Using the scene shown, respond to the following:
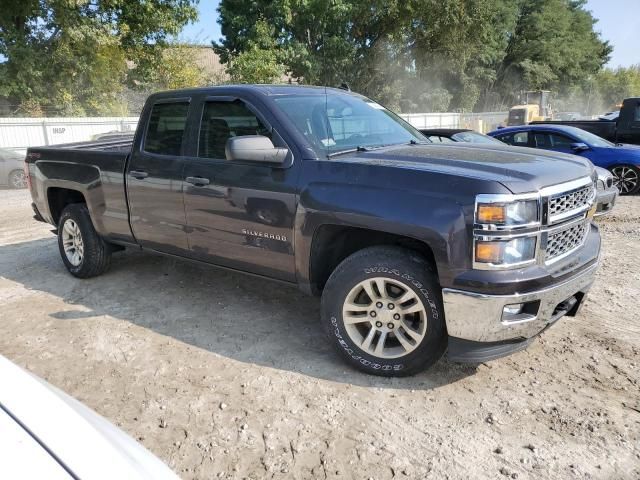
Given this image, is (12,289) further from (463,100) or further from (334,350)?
(463,100)

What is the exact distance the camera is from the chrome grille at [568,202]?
303 centimetres

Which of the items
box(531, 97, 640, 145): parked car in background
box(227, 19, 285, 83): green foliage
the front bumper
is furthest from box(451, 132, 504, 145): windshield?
box(227, 19, 285, 83): green foliage

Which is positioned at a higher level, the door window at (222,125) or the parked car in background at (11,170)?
the door window at (222,125)

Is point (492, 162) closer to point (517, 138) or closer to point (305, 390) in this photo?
point (305, 390)

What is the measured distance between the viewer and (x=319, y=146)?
12.0 feet

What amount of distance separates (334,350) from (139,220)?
88.5 inches

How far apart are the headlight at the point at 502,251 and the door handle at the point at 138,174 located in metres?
2.97

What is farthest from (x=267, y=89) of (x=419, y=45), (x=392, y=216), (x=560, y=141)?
(x=419, y=45)

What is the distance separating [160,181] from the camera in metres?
4.40

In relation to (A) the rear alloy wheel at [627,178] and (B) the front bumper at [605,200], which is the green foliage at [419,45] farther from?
(B) the front bumper at [605,200]

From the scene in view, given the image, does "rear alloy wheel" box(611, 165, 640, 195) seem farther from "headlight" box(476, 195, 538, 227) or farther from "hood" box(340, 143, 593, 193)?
"headlight" box(476, 195, 538, 227)

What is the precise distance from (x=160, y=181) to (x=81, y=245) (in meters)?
1.69

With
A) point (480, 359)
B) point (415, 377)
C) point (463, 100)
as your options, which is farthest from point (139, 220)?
point (463, 100)

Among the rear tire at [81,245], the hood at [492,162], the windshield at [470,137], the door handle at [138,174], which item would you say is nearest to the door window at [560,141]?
the windshield at [470,137]
